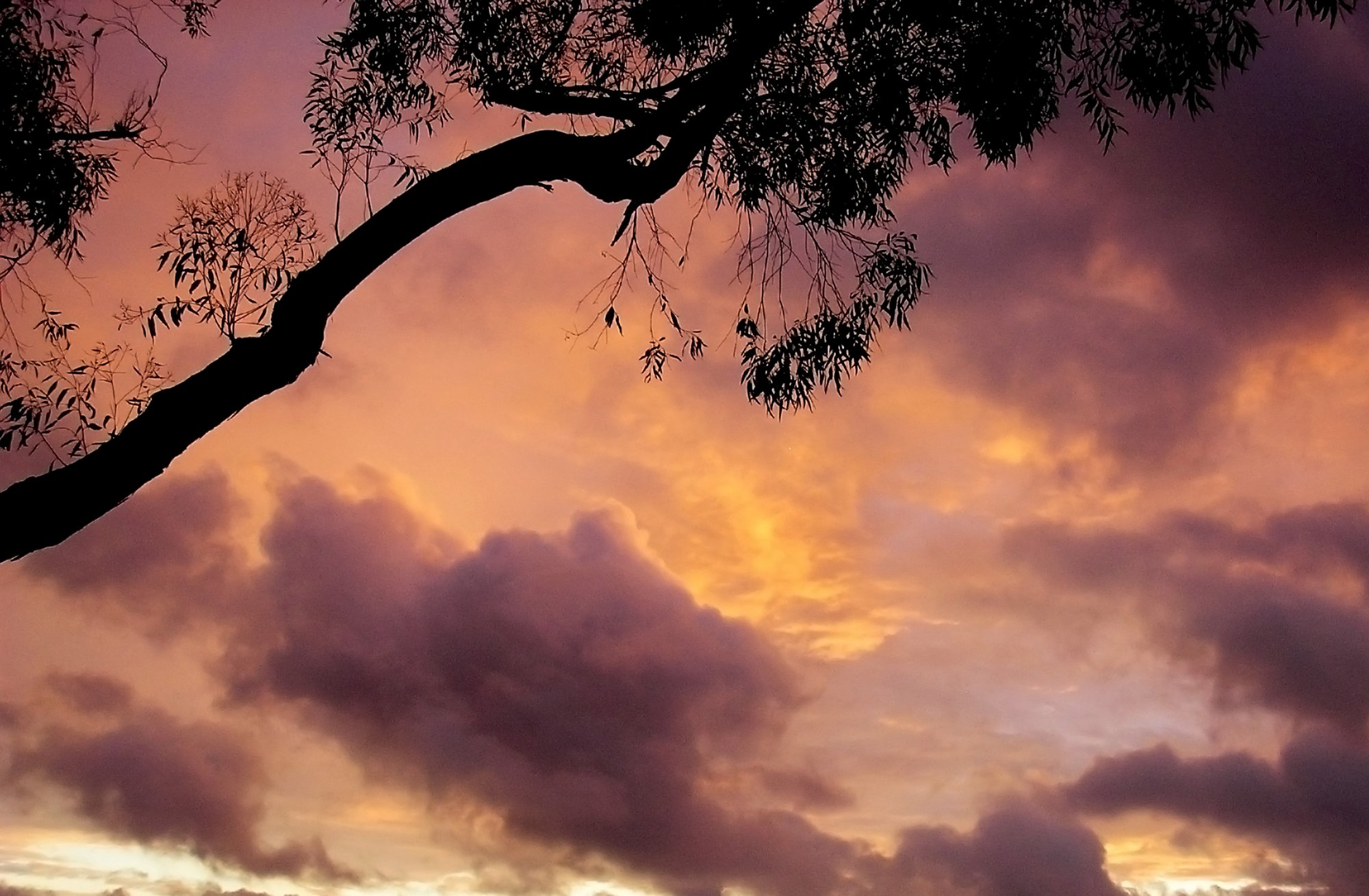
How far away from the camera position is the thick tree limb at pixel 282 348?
620 centimetres

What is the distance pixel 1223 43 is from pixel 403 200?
6.71 meters

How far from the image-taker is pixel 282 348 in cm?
662

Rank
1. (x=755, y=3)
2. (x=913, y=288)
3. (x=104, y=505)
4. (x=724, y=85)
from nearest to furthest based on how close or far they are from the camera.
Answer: (x=104, y=505)
(x=724, y=85)
(x=755, y=3)
(x=913, y=288)

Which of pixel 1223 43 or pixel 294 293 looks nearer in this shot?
pixel 294 293

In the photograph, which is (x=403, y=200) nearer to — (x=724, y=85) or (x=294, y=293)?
(x=294, y=293)

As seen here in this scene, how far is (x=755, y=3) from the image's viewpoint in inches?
384

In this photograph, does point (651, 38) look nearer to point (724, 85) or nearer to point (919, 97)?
point (919, 97)

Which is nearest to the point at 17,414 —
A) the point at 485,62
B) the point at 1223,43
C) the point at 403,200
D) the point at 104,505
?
the point at 104,505

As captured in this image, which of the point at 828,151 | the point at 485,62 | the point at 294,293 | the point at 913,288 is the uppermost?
the point at 485,62

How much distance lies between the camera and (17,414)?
8430 millimetres

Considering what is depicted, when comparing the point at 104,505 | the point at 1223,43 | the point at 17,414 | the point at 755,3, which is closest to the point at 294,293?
the point at 104,505

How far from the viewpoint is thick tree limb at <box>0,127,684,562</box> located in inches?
244

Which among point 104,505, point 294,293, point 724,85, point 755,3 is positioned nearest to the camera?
point 104,505

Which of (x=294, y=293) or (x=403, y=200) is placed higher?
(x=403, y=200)
